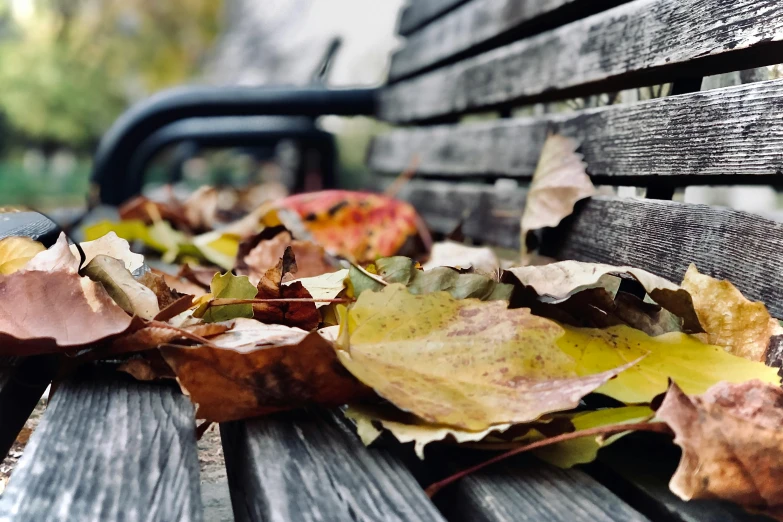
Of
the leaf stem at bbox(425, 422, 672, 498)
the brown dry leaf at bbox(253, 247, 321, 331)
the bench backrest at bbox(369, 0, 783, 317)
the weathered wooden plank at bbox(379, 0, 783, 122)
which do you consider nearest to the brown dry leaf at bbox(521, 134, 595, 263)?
the bench backrest at bbox(369, 0, 783, 317)

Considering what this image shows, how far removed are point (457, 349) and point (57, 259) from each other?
1.62 ft

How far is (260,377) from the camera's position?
0.60 m

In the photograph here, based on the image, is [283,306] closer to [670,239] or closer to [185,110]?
[670,239]

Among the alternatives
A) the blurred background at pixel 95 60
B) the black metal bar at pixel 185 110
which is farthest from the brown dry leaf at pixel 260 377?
the blurred background at pixel 95 60

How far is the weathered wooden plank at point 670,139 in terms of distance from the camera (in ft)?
2.90

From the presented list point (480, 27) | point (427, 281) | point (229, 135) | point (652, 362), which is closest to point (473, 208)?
point (480, 27)

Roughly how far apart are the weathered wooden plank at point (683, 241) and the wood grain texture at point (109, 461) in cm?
75

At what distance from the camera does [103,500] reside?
49cm

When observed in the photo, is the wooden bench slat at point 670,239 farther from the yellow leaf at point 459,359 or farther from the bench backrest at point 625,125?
the yellow leaf at point 459,359

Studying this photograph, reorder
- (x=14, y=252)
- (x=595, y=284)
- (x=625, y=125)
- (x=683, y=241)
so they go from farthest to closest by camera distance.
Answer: (x=625, y=125)
(x=683, y=241)
(x=14, y=252)
(x=595, y=284)

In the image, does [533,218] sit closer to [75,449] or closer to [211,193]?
[75,449]

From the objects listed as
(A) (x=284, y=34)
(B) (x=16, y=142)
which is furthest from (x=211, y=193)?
(B) (x=16, y=142)

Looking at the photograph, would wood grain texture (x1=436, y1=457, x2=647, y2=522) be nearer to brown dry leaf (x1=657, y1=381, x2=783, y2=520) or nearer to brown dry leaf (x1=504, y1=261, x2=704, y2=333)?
brown dry leaf (x1=657, y1=381, x2=783, y2=520)

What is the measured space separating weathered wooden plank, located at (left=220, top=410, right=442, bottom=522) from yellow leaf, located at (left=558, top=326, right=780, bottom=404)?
0.80 feet
